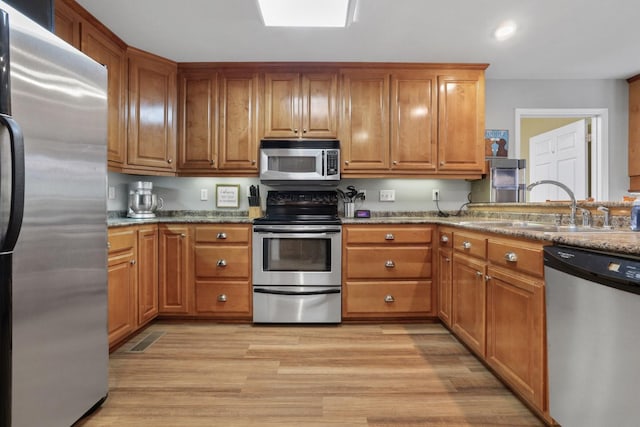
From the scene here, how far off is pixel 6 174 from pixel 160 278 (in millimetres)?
1814

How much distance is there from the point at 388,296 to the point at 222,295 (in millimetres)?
1356

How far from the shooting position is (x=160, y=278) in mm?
2729

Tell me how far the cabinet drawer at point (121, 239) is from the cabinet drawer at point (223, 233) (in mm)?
487

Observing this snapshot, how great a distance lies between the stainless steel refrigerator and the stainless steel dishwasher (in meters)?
1.92

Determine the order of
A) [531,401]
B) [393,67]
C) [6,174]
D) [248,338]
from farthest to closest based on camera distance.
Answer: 1. [393,67]
2. [248,338]
3. [531,401]
4. [6,174]

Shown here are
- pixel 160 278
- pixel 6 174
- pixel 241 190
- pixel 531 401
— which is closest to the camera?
pixel 6 174

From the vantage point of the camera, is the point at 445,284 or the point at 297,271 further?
the point at 297,271

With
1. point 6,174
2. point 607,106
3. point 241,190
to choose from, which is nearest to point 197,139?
point 241,190

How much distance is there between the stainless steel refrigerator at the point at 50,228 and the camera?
1097mm

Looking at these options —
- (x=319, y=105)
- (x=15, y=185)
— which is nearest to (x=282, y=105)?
(x=319, y=105)

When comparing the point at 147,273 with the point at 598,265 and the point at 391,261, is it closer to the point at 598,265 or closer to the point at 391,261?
the point at 391,261

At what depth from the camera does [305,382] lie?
187 centimetres

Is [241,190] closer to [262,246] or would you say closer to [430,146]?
[262,246]

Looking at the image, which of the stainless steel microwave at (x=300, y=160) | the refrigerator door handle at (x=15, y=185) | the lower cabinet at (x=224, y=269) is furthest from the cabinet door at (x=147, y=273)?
the refrigerator door handle at (x=15, y=185)
